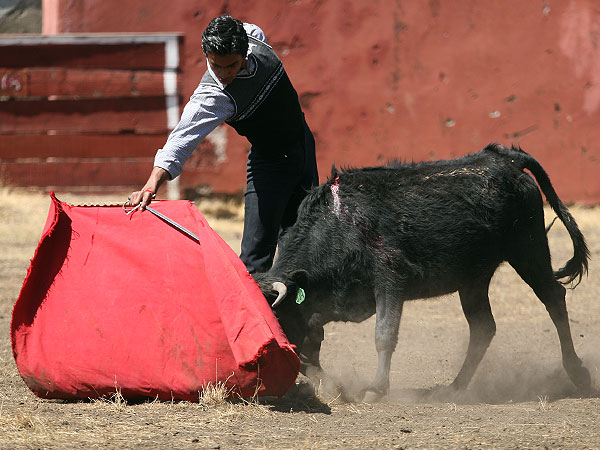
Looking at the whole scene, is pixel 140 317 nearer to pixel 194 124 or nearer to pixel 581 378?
pixel 194 124

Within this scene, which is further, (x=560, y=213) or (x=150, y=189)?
(x=560, y=213)

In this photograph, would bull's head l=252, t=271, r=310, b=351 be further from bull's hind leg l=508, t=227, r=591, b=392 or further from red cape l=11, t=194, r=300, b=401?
bull's hind leg l=508, t=227, r=591, b=392

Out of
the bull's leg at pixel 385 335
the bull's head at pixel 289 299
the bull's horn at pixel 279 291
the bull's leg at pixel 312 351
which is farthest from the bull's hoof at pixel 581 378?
the bull's horn at pixel 279 291

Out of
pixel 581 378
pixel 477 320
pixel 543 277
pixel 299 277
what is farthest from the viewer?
pixel 477 320

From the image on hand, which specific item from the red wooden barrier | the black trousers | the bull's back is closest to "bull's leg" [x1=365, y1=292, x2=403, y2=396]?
the bull's back

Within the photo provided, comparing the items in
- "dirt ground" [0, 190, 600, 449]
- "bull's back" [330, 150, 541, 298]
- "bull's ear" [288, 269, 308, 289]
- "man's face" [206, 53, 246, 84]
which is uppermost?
"man's face" [206, 53, 246, 84]

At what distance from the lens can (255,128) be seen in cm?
444

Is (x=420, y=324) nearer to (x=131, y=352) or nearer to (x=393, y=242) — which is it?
(x=393, y=242)

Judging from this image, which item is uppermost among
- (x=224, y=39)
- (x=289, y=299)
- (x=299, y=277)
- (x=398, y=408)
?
(x=224, y=39)

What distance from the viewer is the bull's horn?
405 centimetres

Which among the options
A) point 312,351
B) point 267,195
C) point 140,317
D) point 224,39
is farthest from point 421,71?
point 140,317

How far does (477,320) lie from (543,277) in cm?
44

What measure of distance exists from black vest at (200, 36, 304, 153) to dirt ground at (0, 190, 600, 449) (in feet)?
4.22

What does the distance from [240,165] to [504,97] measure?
10.4 feet
